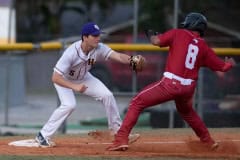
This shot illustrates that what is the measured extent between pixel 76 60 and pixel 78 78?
0.35 metres

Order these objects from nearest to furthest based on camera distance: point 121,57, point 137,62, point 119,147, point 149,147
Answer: point 119,147 < point 137,62 < point 121,57 < point 149,147

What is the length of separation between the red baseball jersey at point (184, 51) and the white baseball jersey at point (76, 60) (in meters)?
1.08

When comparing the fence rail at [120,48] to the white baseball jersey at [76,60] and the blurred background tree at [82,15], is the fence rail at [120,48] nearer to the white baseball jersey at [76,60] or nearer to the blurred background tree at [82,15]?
the white baseball jersey at [76,60]

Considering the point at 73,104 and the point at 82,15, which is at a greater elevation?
the point at 73,104

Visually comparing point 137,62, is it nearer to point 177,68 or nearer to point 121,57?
point 121,57

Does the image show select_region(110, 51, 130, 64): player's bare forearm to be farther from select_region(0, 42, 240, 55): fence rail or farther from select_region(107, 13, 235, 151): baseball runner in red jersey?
select_region(0, 42, 240, 55): fence rail

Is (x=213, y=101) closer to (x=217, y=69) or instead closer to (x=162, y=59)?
(x=162, y=59)

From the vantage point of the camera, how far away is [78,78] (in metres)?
10.8

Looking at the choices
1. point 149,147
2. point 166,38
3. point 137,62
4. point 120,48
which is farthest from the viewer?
point 120,48

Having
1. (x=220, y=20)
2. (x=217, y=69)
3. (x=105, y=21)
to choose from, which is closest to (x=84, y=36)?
(x=217, y=69)

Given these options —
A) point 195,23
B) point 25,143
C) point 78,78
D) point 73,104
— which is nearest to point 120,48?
→ point 78,78

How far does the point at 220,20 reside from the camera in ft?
89.6

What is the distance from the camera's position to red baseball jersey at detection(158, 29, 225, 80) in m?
10.0

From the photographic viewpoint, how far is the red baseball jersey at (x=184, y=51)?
1000 centimetres
